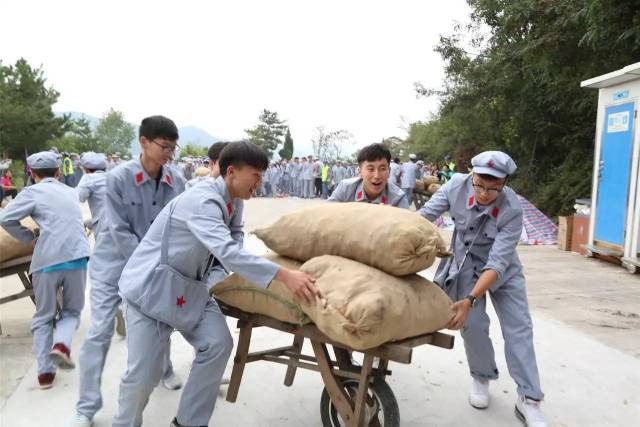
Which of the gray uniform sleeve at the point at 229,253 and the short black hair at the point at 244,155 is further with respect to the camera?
the short black hair at the point at 244,155

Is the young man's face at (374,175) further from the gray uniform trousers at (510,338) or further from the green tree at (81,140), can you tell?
the green tree at (81,140)

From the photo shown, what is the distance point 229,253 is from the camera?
2232 millimetres

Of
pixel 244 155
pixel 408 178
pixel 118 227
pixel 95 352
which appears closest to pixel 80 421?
pixel 95 352

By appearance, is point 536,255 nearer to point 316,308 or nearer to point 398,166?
point 398,166

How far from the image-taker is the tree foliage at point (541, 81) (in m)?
9.96

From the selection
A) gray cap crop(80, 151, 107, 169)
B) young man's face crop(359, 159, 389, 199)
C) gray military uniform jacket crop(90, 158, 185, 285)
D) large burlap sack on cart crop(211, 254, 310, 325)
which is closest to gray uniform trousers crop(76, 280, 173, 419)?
gray military uniform jacket crop(90, 158, 185, 285)

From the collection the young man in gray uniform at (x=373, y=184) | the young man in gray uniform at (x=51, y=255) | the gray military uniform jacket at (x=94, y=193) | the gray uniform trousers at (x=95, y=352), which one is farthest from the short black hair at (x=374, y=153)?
the young man in gray uniform at (x=51, y=255)

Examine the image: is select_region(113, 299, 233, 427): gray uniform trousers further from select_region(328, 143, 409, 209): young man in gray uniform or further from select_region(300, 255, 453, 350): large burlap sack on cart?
select_region(328, 143, 409, 209): young man in gray uniform

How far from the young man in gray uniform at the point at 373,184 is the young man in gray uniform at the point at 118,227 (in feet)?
3.81

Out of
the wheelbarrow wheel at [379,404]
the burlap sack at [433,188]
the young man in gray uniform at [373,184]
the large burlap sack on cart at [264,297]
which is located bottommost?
the wheelbarrow wheel at [379,404]

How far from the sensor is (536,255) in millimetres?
8711

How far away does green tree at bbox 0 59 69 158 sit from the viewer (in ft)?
83.8

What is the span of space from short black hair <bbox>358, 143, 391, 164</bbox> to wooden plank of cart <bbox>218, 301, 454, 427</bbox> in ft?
4.23

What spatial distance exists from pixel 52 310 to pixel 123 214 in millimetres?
1116
